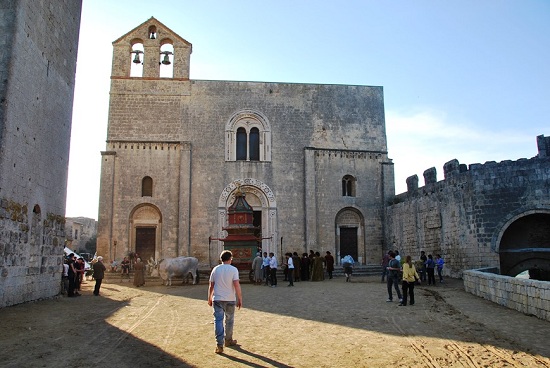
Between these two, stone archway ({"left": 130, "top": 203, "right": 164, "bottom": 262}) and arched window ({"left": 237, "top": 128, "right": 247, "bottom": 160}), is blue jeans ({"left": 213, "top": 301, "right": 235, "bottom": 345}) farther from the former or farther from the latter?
arched window ({"left": 237, "top": 128, "right": 247, "bottom": 160})

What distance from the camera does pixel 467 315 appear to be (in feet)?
31.1

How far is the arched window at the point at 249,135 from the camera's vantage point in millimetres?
24641

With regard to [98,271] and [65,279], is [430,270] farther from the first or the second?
[65,279]

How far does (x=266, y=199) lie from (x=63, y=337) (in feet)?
56.6

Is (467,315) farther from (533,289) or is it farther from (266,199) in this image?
(266,199)

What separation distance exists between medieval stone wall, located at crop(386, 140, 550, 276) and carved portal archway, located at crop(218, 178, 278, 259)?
7.31 meters

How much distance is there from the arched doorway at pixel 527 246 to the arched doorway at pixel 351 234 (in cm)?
818

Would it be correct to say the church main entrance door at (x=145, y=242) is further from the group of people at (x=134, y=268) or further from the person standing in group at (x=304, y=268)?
the person standing in group at (x=304, y=268)

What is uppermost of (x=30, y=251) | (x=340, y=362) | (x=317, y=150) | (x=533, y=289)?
(x=317, y=150)

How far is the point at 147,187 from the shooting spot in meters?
23.8

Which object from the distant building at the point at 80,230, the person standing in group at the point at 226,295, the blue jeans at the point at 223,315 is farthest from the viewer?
the distant building at the point at 80,230

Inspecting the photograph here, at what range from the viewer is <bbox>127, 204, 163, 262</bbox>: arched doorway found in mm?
23141

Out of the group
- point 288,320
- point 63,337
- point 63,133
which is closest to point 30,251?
point 63,133

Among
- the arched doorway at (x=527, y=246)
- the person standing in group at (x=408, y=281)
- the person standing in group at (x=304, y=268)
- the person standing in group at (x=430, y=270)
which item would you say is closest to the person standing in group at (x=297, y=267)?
the person standing in group at (x=304, y=268)
